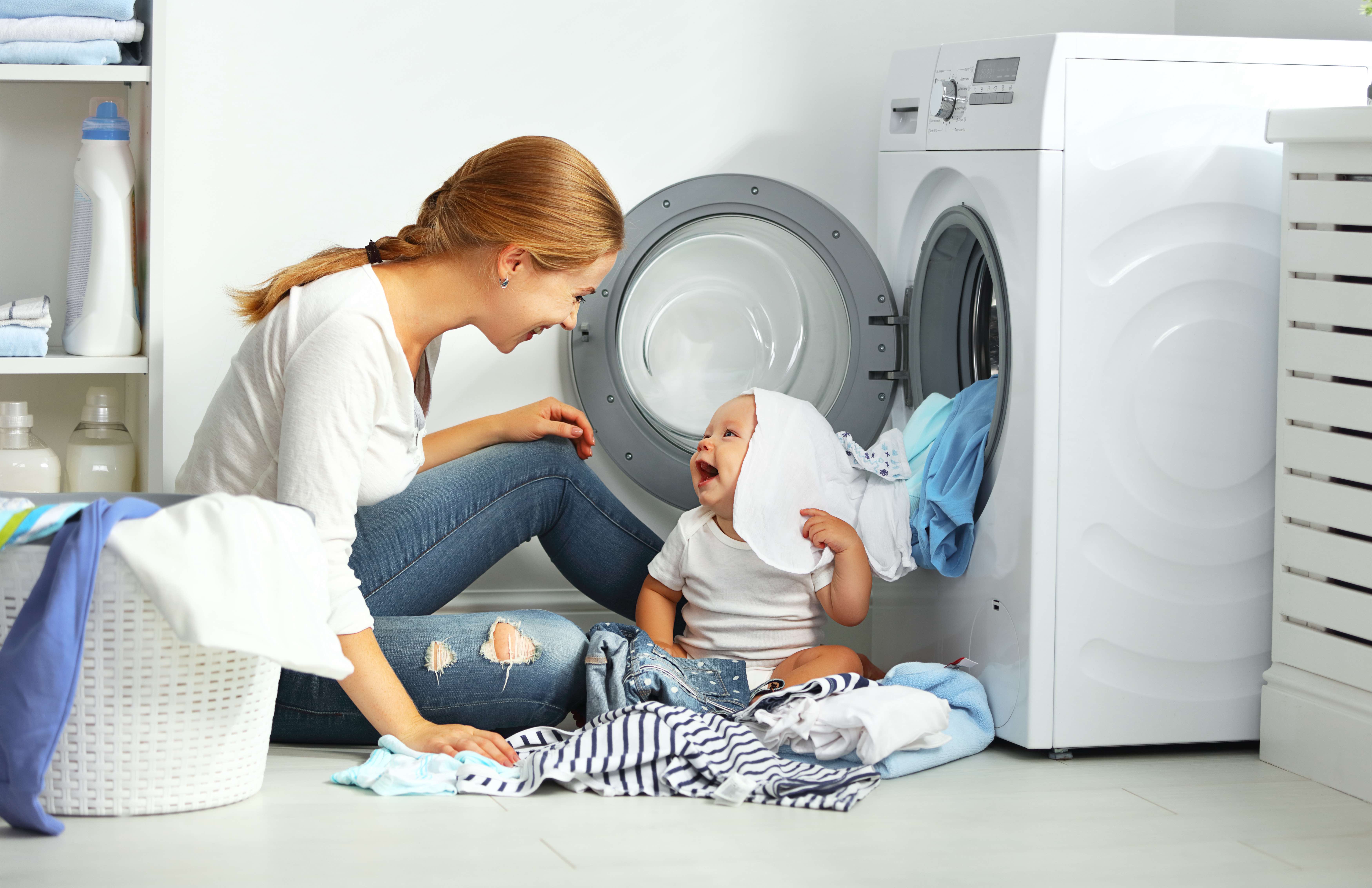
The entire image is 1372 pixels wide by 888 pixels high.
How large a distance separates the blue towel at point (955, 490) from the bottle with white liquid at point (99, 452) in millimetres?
1220

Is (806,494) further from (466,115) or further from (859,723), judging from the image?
(466,115)

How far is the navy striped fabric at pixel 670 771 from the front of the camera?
1486 mm

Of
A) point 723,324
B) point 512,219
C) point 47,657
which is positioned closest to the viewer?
point 47,657

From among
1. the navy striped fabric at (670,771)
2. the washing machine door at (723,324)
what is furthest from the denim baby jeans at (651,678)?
the washing machine door at (723,324)

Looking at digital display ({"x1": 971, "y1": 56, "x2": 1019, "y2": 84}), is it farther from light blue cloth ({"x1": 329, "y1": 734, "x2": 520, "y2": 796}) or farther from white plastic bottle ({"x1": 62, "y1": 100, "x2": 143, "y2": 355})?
white plastic bottle ({"x1": 62, "y1": 100, "x2": 143, "y2": 355})

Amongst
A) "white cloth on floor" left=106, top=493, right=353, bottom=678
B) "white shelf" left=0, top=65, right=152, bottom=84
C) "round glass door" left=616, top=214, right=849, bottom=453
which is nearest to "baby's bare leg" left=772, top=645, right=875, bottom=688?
"round glass door" left=616, top=214, right=849, bottom=453

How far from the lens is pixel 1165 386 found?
1.69 m

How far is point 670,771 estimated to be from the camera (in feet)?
4.98

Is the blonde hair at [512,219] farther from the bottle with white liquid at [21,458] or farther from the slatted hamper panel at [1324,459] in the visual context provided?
the slatted hamper panel at [1324,459]

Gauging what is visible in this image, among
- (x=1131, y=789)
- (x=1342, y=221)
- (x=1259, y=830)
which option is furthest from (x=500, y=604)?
(x=1342, y=221)

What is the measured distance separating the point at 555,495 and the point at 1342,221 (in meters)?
1.11

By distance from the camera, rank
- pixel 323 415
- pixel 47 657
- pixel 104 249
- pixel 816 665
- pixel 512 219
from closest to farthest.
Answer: pixel 47 657, pixel 323 415, pixel 512 219, pixel 816 665, pixel 104 249

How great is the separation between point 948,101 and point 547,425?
2.49ft

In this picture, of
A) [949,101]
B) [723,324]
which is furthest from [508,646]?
[949,101]
